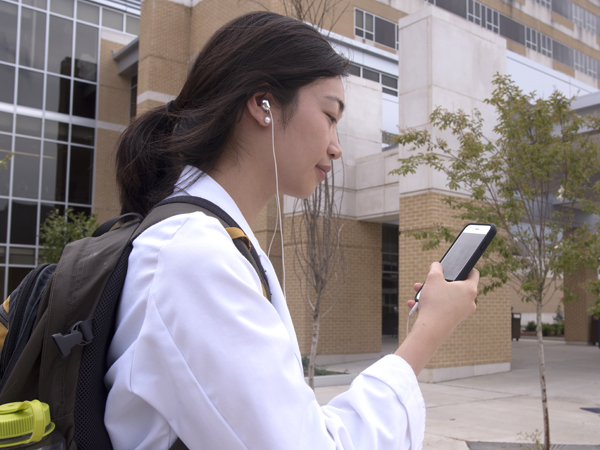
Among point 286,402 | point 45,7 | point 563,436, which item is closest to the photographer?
point 286,402

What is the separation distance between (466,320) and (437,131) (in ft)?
13.5

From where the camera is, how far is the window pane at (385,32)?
20.7m

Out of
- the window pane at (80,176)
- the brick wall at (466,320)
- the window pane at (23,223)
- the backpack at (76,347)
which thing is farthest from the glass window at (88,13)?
the backpack at (76,347)

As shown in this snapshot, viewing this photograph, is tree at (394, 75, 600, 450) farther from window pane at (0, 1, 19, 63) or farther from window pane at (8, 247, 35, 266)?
window pane at (0, 1, 19, 63)

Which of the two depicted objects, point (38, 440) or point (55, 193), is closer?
point (38, 440)

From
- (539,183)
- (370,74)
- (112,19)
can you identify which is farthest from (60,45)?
(539,183)

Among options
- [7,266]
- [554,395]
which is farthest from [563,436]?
[7,266]

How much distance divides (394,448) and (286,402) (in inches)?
9.5

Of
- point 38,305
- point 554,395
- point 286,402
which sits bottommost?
point 554,395

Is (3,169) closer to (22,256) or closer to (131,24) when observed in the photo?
(22,256)

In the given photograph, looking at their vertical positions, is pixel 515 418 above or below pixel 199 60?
below

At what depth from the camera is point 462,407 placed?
894 cm

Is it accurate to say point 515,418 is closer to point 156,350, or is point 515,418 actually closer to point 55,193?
point 156,350

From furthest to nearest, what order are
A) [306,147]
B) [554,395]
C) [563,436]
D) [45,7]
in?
[45,7], [554,395], [563,436], [306,147]
